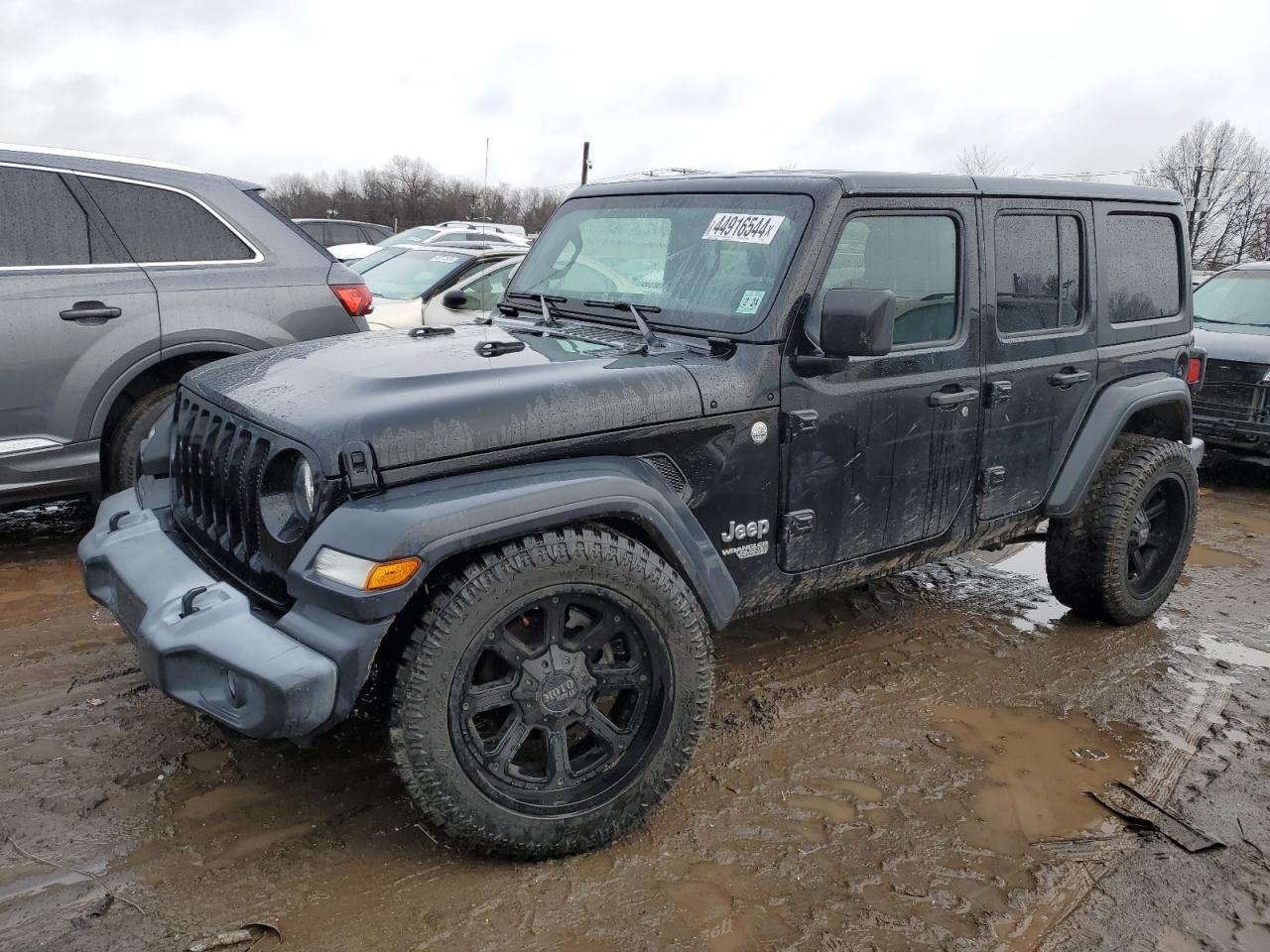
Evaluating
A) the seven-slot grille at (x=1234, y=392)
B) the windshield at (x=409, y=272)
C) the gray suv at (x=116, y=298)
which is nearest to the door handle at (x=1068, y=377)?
the gray suv at (x=116, y=298)

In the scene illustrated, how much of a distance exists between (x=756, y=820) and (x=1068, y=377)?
2224 millimetres

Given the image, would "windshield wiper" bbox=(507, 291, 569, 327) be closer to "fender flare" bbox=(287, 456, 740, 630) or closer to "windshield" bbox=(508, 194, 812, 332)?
"windshield" bbox=(508, 194, 812, 332)

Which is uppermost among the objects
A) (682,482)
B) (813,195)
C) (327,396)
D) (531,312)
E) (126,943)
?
(813,195)

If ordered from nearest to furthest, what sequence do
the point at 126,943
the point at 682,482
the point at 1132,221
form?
1. the point at 126,943
2. the point at 682,482
3. the point at 1132,221

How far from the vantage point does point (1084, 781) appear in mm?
3291

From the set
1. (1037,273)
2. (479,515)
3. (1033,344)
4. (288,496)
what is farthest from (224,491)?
(1037,273)

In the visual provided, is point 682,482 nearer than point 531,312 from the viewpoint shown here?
Yes

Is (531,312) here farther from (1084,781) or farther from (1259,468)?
(1259,468)

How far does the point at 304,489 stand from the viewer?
2.53 m

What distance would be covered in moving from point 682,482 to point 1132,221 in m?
2.74

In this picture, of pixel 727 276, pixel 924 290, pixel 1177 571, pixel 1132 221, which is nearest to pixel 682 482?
pixel 727 276

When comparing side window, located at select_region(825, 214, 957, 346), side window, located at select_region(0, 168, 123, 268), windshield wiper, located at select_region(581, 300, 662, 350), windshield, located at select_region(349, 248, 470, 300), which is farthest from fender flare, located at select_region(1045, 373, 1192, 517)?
windshield, located at select_region(349, 248, 470, 300)

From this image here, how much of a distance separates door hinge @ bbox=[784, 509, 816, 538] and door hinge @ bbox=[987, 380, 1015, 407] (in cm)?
96

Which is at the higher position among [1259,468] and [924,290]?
[924,290]
